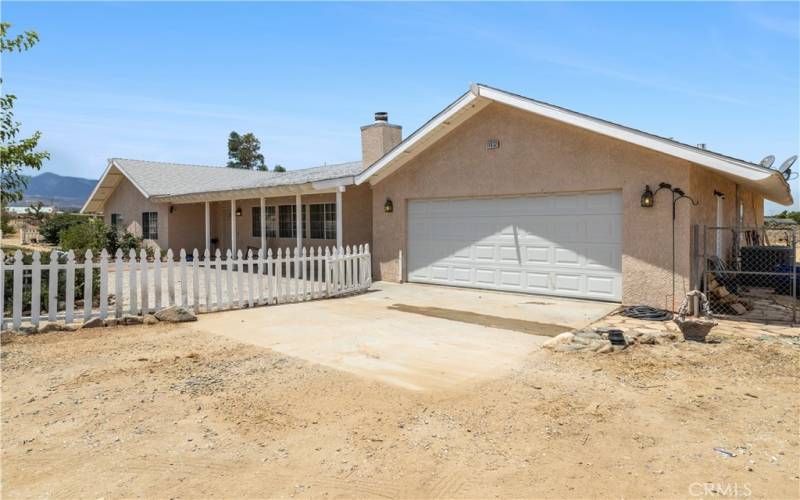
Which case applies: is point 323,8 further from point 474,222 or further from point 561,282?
point 561,282

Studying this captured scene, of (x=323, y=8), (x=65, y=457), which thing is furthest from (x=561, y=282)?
(x=65, y=457)

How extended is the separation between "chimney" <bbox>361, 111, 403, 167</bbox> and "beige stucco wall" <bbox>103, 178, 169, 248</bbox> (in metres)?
10.7

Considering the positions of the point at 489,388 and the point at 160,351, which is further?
the point at 160,351

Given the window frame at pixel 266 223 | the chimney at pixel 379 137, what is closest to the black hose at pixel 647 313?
the chimney at pixel 379 137

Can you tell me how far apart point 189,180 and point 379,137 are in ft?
42.2

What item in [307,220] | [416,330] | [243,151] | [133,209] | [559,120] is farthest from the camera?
[243,151]

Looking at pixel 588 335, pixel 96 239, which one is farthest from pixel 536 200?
pixel 96 239

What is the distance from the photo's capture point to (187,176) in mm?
23281

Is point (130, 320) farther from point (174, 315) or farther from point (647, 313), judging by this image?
point (647, 313)

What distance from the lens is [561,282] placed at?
400 inches

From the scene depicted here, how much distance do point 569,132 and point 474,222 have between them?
282 centimetres

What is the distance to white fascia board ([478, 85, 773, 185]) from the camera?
777 centimetres

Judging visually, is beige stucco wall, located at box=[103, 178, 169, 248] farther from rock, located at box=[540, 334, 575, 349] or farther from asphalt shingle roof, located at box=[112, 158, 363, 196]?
rock, located at box=[540, 334, 575, 349]
